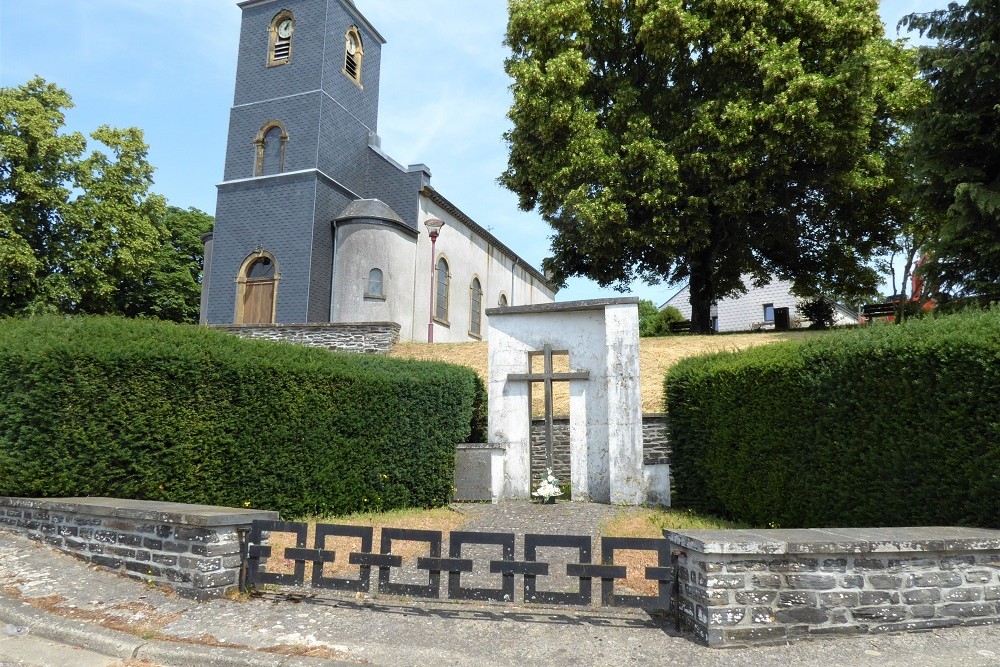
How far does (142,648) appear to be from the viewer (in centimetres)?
432

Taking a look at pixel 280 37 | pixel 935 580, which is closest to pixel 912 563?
pixel 935 580

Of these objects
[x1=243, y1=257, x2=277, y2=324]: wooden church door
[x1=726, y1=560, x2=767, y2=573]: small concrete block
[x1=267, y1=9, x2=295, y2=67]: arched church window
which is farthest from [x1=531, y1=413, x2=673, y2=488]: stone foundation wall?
[x1=267, y1=9, x2=295, y2=67]: arched church window

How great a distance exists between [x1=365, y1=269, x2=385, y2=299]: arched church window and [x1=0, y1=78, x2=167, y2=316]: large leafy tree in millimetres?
10886

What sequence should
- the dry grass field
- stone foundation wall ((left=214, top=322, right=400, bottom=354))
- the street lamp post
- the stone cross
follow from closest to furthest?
the stone cross < the dry grass field < stone foundation wall ((left=214, top=322, right=400, bottom=354)) < the street lamp post

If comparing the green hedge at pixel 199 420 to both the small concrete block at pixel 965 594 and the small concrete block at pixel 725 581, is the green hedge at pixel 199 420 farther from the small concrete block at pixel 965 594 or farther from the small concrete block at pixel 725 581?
the small concrete block at pixel 965 594

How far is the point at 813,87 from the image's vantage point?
55.2 feet

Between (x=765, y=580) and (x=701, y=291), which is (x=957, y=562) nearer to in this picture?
(x=765, y=580)

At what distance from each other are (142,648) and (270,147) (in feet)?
71.6

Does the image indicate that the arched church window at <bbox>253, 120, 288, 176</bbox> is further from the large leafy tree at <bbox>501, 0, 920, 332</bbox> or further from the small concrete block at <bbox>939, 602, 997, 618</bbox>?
the small concrete block at <bbox>939, 602, 997, 618</bbox>

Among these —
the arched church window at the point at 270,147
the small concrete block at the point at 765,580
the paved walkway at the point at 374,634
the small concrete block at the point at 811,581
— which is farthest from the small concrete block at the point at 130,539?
the arched church window at the point at 270,147

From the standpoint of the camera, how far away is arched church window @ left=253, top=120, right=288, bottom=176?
2308cm

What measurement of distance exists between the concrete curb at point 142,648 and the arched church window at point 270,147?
801 inches

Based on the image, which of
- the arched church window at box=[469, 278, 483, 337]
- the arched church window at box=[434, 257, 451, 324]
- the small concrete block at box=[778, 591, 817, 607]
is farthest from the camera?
the arched church window at box=[469, 278, 483, 337]

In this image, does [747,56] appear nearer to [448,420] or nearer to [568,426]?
[568,426]
